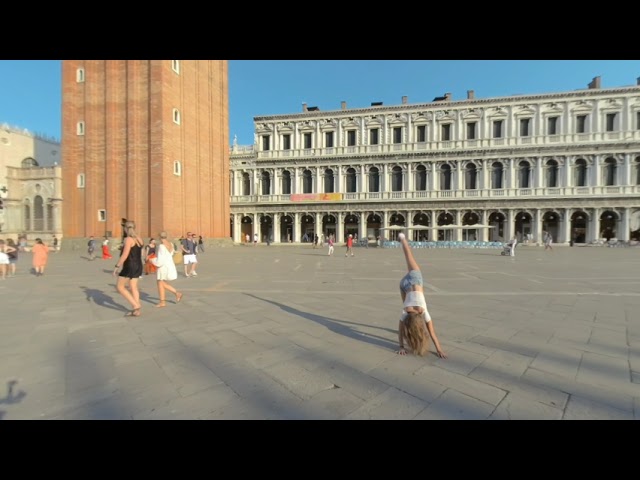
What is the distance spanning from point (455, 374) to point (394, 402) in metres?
0.92

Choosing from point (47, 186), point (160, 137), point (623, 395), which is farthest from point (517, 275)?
point (47, 186)

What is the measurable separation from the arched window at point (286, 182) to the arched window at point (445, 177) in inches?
718

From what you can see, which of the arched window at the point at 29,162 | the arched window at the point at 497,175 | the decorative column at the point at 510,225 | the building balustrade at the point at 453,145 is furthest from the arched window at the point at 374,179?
the arched window at the point at 29,162

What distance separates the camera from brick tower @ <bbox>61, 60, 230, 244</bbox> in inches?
830

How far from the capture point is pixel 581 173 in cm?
3152

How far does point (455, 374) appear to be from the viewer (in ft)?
10.3

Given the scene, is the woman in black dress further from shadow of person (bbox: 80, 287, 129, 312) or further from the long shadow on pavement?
the long shadow on pavement

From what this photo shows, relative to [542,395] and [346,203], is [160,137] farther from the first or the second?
[542,395]

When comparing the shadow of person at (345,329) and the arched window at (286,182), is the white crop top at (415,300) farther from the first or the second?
the arched window at (286,182)

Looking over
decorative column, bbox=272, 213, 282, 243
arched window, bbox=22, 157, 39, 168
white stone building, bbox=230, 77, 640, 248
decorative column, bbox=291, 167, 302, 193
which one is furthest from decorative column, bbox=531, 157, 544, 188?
arched window, bbox=22, 157, 39, 168

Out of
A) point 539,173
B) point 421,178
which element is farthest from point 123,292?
point 539,173

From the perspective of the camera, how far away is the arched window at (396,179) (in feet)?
118

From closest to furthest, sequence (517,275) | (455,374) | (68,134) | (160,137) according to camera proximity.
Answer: (455,374) < (517,275) < (160,137) < (68,134)

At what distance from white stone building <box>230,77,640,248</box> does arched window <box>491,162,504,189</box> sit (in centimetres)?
11
